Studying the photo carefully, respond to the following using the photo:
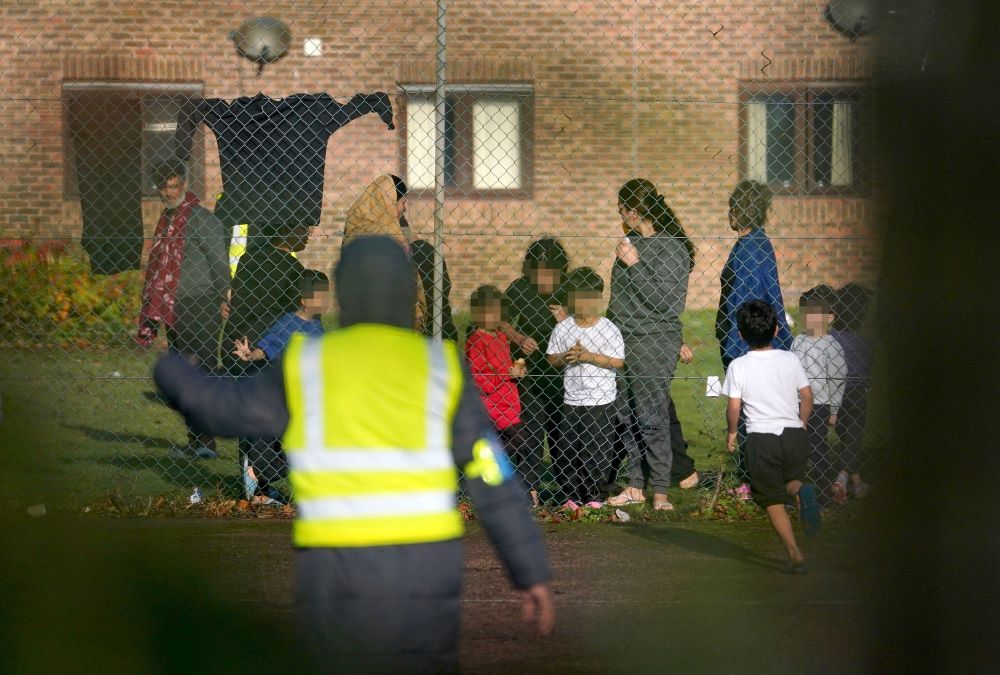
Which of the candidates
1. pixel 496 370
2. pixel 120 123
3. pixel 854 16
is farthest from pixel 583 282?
pixel 854 16

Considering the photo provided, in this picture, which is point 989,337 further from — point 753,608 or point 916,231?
point 753,608

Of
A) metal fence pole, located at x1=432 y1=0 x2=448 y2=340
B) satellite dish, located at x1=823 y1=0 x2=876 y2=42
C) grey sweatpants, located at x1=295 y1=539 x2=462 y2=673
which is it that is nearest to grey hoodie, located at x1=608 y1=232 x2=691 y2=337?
metal fence pole, located at x1=432 y1=0 x2=448 y2=340

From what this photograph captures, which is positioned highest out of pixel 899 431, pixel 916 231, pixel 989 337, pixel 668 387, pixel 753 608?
pixel 916 231

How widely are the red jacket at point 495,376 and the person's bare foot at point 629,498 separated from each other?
0.74m

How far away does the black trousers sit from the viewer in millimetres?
7094

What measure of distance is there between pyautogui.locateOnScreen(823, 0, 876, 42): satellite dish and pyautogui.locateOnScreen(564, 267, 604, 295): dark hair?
13.0 feet

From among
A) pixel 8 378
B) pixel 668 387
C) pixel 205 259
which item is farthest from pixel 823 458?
pixel 8 378

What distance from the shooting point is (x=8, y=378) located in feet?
23.3

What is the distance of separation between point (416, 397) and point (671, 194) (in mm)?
6062

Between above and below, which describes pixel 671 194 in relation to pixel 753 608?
above

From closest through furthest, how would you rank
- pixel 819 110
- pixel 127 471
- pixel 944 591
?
pixel 944 591 < pixel 819 110 < pixel 127 471

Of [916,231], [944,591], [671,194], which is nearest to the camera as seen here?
[916,231]

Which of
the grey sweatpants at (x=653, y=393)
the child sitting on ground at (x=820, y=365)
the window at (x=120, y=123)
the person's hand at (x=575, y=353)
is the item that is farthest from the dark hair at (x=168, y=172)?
the child sitting on ground at (x=820, y=365)

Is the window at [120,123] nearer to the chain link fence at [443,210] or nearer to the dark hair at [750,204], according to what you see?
the chain link fence at [443,210]
